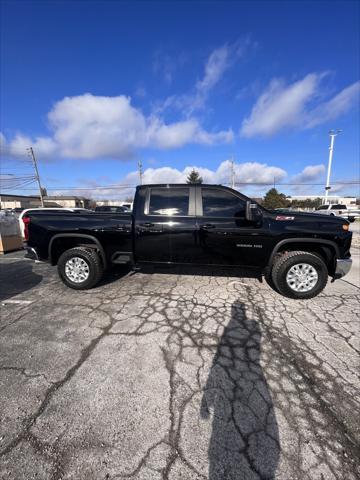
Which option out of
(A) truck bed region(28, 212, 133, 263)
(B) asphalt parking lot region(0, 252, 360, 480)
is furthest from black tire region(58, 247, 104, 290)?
(B) asphalt parking lot region(0, 252, 360, 480)

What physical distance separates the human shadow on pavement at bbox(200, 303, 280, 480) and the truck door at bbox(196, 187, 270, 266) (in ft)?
5.22

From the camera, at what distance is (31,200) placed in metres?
70.0

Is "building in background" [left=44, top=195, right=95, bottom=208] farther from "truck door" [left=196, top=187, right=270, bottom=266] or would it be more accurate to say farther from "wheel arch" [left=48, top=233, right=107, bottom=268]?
"truck door" [left=196, top=187, right=270, bottom=266]

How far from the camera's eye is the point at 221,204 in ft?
13.7

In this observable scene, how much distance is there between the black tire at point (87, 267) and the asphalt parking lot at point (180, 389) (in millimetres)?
539

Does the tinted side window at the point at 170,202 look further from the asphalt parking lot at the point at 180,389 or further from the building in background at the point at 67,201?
the building in background at the point at 67,201

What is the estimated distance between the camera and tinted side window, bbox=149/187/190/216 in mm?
4238

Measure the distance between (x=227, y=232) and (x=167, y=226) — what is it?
107 centimetres

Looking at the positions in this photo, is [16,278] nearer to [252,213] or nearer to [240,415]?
[252,213]

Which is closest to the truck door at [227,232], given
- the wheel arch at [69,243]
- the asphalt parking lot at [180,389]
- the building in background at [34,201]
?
the asphalt parking lot at [180,389]

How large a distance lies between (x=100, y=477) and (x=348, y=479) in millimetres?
1584

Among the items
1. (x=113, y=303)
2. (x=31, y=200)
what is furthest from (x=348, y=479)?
(x=31, y=200)

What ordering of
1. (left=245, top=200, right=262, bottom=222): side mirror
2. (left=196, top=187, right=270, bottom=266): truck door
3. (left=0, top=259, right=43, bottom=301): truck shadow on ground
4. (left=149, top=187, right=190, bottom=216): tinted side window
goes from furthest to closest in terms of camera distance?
(left=0, top=259, right=43, bottom=301): truck shadow on ground, (left=149, top=187, right=190, bottom=216): tinted side window, (left=196, top=187, right=270, bottom=266): truck door, (left=245, top=200, right=262, bottom=222): side mirror

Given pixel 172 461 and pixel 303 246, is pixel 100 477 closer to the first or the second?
pixel 172 461
